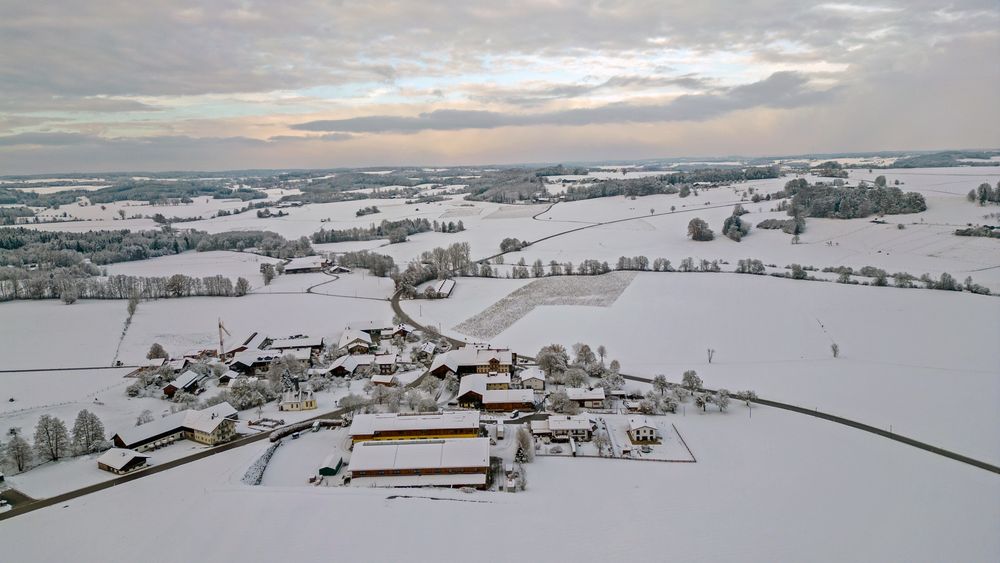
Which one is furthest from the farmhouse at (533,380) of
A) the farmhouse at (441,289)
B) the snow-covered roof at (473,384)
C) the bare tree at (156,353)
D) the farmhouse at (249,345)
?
the bare tree at (156,353)

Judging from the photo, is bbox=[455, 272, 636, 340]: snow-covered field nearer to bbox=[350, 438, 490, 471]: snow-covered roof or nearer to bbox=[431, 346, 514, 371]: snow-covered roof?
bbox=[431, 346, 514, 371]: snow-covered roof

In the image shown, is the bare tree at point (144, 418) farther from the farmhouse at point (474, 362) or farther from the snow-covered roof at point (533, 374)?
the snow-covered roof at point (533, 374)

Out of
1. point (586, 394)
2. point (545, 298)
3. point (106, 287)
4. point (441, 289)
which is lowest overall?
point (586, 394)

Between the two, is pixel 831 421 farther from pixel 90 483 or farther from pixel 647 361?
pixel 90 483

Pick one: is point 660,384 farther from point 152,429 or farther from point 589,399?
point 152,429

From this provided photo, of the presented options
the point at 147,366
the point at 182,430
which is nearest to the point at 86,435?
the point at 182,430

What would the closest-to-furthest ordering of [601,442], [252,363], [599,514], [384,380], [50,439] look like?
[599,514], [50,439], [601,442], [384,380], [252,363]
